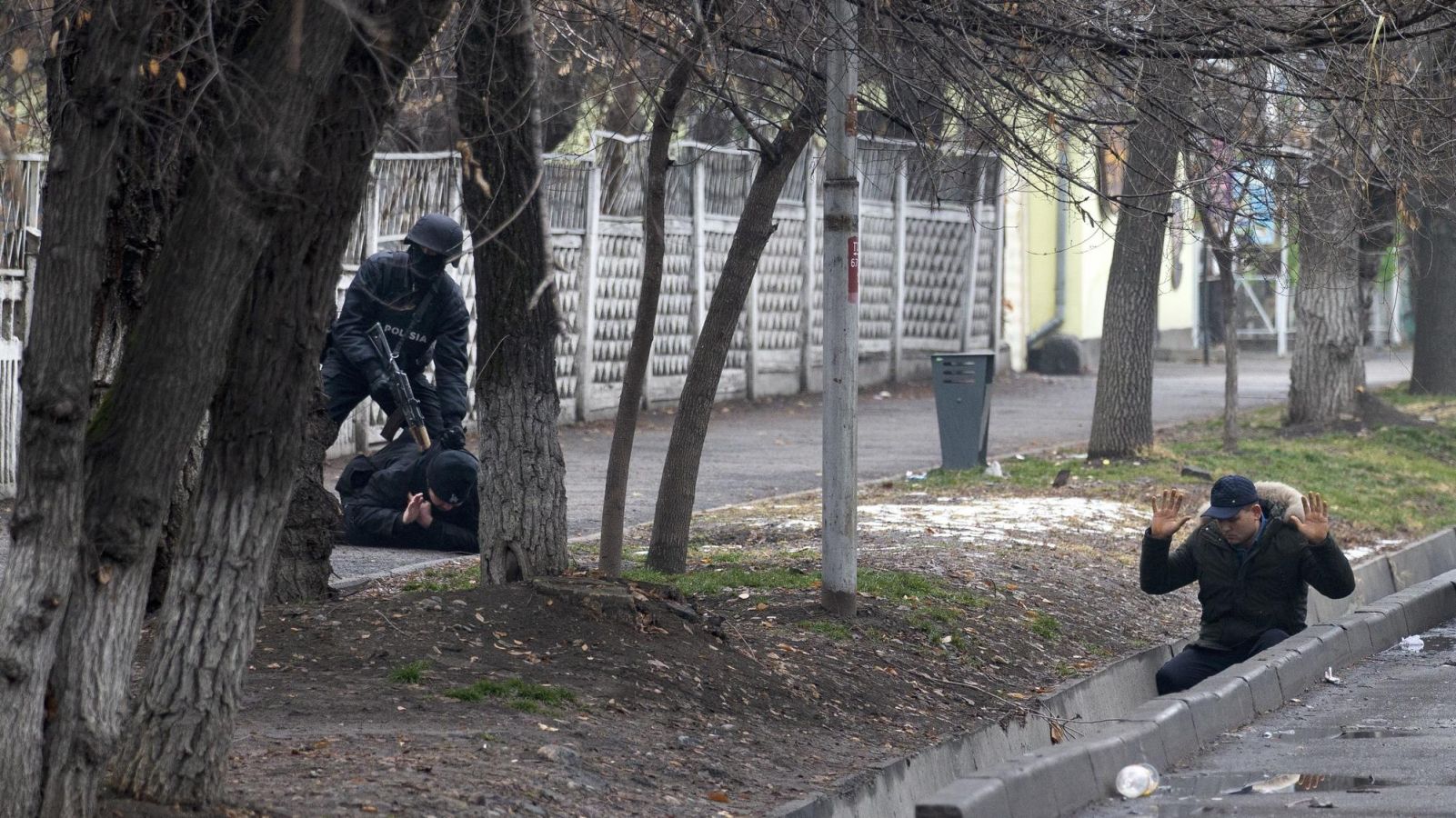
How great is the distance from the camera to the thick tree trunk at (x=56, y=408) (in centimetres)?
397

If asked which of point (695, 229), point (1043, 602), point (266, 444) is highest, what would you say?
point (695, 229)

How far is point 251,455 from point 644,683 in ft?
7.76

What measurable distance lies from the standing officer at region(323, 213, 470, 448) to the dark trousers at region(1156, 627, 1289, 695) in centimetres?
408

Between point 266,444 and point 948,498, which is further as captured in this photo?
point 948,498

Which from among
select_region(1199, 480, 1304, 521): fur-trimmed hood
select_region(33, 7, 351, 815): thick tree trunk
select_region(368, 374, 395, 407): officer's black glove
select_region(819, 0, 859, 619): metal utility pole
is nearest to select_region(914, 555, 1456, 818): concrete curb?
select_region(1199, 480, 1304, 521): fur-trimmed hood

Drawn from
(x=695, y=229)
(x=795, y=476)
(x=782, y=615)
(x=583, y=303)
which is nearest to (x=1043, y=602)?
(x=782, y=615)

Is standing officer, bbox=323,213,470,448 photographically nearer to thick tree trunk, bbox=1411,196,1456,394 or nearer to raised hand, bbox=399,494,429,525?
raised hand, bbox=399,494,429,525

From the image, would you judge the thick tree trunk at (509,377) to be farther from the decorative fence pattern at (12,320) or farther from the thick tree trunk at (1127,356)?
the thick tree trunk at (1127,356)

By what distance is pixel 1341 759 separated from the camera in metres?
6.57

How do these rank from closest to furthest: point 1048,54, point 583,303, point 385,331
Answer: point 1048,54 → point 385,331 → point 583,303

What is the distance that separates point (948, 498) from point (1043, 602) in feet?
10.9

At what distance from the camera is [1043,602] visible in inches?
356

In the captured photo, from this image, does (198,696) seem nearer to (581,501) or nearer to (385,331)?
(385,331)

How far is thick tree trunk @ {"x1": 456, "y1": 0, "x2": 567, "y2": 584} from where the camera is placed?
685 cm
